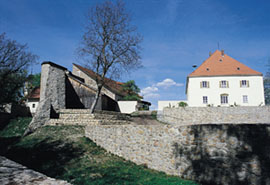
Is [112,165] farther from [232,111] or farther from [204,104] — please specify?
[204,104]

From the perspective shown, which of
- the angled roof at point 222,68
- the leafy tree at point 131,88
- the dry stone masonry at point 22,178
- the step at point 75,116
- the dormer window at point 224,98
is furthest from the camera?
the leafy tree at point 131,88

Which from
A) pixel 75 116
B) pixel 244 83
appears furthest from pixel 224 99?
pixel 75 116

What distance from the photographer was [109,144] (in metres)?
12.2

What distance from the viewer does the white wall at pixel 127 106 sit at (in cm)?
3095

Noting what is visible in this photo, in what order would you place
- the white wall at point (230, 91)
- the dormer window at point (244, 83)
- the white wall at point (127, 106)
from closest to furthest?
the white wall at point (230, 91) < the dormer window at point (244, 83) < the white wall at point (127, 106)

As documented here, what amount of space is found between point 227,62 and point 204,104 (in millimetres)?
8601

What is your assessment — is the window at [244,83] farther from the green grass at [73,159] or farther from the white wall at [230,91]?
the green grass at [73,159]

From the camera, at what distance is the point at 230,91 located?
3011cm

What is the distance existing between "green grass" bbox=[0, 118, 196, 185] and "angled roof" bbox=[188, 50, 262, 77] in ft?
75.0

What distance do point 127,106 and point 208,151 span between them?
23681mm

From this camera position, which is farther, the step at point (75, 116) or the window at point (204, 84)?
the window at point (204, 84)

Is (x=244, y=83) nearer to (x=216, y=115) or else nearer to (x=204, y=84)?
(x=204, y=84)

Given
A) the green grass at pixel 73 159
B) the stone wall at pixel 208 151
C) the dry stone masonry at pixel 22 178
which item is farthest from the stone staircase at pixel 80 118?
the dry stone masonry at pixel 22 178

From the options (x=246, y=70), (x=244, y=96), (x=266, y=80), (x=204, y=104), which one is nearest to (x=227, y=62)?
(x=246, y=70)
